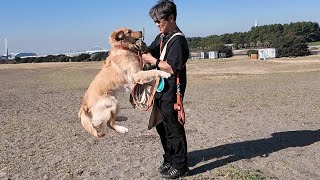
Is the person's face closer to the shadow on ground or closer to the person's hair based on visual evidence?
the person's hair

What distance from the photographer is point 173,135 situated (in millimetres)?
5547

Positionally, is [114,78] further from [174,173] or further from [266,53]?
[266,53]

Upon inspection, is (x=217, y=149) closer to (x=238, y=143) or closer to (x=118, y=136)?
(x=238, y=143)

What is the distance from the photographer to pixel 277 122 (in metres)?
9.41

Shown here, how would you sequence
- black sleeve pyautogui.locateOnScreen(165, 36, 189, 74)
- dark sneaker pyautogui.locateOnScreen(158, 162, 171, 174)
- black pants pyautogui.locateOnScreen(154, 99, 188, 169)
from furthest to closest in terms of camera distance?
dark sneaker pyautogui.locateOnScreen(158, 162, 171, 174) → black pants pyautogui.locateOnScreen(154, 99, 188, 169) → black sleeve pyautogui.locateOnScreen(165, 36, 189, 74)

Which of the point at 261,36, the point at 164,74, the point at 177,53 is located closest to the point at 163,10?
the point at 177,53

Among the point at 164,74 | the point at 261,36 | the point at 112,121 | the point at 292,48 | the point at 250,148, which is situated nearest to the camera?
the point at 164,74

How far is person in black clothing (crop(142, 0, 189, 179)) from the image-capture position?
5078 millimetres

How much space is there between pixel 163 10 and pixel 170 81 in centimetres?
86

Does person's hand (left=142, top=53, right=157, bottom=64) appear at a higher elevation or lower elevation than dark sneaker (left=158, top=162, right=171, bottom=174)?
higher

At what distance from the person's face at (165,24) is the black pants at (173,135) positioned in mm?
873

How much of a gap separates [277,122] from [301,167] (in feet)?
11.2

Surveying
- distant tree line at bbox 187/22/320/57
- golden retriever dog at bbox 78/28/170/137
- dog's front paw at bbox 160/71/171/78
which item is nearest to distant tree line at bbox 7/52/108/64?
distant tree line at bbox 187/22/320/57

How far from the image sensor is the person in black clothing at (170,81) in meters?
5.08
